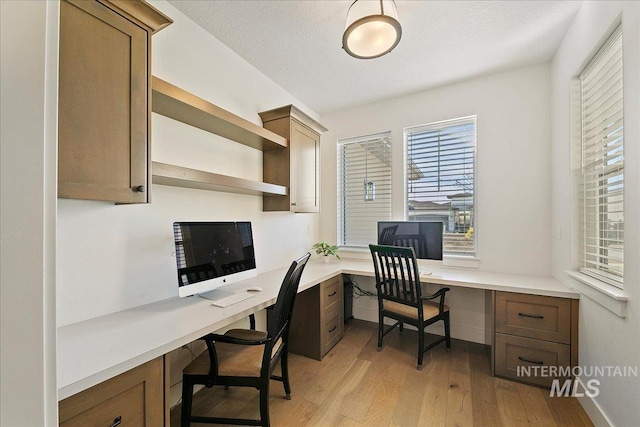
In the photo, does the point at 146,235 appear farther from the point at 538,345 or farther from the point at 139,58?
the point at 538,345

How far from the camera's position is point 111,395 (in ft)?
3.14

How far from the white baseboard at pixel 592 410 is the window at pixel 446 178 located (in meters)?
1.27

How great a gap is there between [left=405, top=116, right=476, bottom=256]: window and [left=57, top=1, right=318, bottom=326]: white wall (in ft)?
5.41

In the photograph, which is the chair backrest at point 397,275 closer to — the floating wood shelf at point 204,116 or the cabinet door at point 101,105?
the floating wood shelf at point 204,116

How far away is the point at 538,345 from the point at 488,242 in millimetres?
977

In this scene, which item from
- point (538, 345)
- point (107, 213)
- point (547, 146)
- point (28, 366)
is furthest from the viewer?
point (547, 146)

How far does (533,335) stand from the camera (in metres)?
2.05

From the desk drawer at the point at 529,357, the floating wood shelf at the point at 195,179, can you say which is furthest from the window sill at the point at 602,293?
the floating wood shelf at the point at 195,179

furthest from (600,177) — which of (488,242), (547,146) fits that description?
(488,242)

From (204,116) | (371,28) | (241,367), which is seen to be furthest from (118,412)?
(371,28)

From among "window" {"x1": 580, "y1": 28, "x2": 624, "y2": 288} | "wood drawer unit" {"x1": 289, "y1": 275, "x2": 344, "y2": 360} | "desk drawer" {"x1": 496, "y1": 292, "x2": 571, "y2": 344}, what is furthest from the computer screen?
"window" {"x1": 580, "y1": 28, "x2": 624, "y2": 288}

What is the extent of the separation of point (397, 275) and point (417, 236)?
560 millimetres

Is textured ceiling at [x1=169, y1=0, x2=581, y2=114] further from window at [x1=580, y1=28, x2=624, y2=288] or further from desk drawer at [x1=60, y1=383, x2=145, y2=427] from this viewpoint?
desk drawer at [x1=60, y1=383, x2=145, y2=427]

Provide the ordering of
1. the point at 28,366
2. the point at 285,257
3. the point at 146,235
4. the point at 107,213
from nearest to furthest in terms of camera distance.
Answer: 1. the point at 28,366
2. the point at 107,213
3. the point at 146,235
4. the point at 285,257
